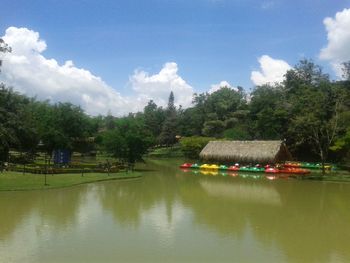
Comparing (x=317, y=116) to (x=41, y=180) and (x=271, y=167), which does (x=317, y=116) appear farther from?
(x=41, y=180)

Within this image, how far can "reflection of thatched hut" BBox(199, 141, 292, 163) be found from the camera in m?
44.8

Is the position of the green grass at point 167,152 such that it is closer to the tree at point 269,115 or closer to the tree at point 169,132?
the tree at point 169,132

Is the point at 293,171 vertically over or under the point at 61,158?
under

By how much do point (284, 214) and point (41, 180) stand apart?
51.1 ft

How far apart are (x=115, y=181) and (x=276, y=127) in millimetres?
28551

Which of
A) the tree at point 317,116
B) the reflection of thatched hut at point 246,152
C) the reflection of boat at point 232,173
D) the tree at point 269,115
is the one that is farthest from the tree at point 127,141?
the tree at point 269,115

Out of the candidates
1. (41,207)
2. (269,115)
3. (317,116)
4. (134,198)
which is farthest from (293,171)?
(41,207)

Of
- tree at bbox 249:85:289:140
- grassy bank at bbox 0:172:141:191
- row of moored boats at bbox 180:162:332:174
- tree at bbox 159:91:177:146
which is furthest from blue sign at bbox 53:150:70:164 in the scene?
tree at bbox 159:91:177:146

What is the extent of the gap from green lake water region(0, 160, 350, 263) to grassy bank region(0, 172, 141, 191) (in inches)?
55.5

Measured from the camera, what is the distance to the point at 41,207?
18.3m

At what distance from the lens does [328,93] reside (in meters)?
52.9

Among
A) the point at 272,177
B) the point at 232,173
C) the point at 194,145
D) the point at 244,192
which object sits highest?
the point at 194,145

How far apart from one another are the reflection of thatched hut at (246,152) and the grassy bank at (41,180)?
17013mm

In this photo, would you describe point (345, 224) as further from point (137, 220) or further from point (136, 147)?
point (136, 147)
